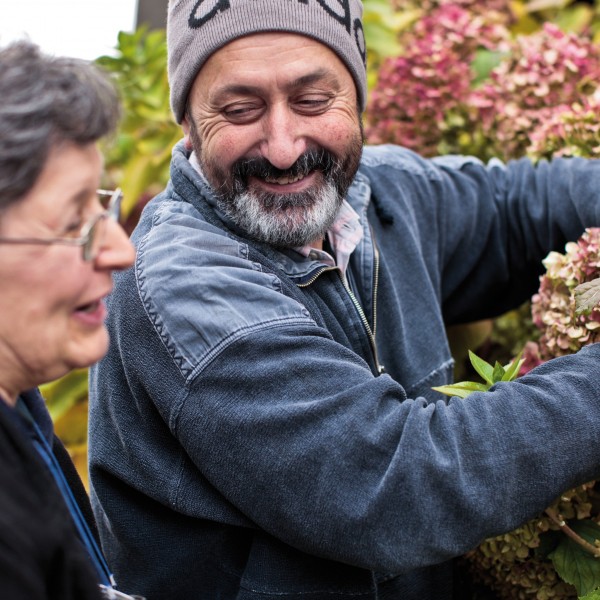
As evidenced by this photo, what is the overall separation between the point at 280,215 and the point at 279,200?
0.14 feet

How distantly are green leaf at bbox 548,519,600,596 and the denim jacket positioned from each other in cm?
35

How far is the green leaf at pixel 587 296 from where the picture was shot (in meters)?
2.00

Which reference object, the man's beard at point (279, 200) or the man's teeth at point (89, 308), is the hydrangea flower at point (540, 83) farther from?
the man's teeth at point (89, 308)

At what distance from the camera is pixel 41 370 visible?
61.9 inches

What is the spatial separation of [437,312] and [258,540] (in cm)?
93

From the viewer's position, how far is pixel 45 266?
1461 millimetres

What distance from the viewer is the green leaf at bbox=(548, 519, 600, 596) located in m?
2.17

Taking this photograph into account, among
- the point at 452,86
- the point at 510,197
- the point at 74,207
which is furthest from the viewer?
the point at 452,86

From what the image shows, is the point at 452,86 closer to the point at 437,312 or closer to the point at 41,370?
the point at 437,312

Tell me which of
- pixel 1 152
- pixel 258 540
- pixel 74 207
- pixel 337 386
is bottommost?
pixel 258 540

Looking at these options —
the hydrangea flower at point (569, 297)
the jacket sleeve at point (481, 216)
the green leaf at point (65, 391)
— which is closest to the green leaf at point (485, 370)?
the hydrangea flower at point (569, 297)

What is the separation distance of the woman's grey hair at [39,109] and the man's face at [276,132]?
0.69 metres

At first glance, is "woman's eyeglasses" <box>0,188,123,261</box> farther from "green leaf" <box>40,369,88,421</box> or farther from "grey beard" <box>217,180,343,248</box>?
"green leaf" <box>40,369,88,421</box>

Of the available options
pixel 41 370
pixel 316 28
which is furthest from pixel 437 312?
pixel 41 370
